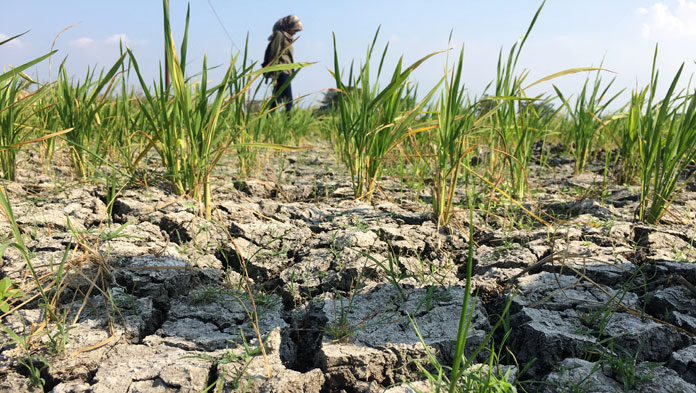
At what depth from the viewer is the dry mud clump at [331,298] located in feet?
2.94

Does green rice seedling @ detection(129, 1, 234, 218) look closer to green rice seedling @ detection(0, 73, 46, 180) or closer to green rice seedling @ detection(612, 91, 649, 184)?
green rice seedling @ detection(0, 73, 46, 180)

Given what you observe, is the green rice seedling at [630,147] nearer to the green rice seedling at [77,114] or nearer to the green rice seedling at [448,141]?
the green rice seedling at [448,141]

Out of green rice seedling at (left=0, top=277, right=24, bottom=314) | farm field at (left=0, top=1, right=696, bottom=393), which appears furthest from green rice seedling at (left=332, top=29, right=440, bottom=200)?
green rice seedling at (left=0, top=277, right=24, bottom=314)

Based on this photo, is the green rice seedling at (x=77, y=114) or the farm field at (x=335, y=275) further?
the green rice seedling at (x=77, y=114)

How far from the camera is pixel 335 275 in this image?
129cm

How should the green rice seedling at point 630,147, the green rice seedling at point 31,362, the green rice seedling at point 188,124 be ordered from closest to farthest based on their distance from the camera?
the green rice seedling at point 31,362 → the green rice seedling at point 188,124 → the green rice seedling at point 630,147

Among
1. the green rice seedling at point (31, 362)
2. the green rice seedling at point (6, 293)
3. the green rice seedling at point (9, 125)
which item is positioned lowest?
the green rice seedling at point (31, 362)

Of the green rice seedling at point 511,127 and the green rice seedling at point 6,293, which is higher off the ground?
the green rice seedling at point 511,127

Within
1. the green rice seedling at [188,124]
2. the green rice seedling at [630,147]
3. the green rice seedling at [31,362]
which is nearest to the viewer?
the green rice seedling at [31,362]

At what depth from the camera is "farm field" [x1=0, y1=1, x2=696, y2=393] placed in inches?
35.4

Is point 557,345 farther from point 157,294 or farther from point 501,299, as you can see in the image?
point 157,294

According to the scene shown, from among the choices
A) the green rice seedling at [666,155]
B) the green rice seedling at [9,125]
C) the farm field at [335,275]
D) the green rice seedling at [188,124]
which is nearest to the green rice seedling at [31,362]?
the farm field at [335,275]

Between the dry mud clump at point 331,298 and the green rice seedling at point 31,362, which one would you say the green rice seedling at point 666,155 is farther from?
the green rice seedling at point 31,362

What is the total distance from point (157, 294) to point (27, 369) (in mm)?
326
